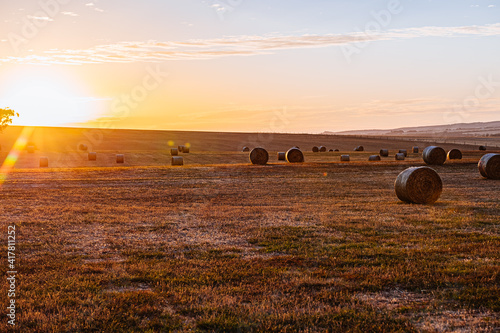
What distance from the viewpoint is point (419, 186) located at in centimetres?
1878

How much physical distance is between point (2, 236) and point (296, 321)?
369 inches

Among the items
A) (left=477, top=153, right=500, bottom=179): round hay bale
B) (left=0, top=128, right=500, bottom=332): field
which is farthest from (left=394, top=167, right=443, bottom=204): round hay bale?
(left=477, top=153, right=500, bottom=179): round hay bale

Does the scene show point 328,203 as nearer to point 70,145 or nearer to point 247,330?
point 247,330

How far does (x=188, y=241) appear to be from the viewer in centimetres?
1162

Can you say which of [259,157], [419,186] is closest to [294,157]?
[259,157]

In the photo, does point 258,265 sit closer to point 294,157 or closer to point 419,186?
point 419,186

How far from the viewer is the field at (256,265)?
6.57m

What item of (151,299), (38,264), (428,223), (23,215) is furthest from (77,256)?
(428,223)

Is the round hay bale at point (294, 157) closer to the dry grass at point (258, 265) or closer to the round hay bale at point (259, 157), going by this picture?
the round hay bale at point (259, 157)

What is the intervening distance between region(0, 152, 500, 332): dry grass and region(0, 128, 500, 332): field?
0.03 metres

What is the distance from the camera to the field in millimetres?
6574

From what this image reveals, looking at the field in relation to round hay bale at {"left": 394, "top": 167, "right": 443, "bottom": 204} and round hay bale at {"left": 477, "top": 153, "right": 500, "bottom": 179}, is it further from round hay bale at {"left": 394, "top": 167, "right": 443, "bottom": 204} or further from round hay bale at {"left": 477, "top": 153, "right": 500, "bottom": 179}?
round hay bale at {"left": 477, "top": 153, "right": 500, "bottom": 179}

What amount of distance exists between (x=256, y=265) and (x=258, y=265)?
0.04m

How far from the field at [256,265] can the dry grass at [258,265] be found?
3cm
